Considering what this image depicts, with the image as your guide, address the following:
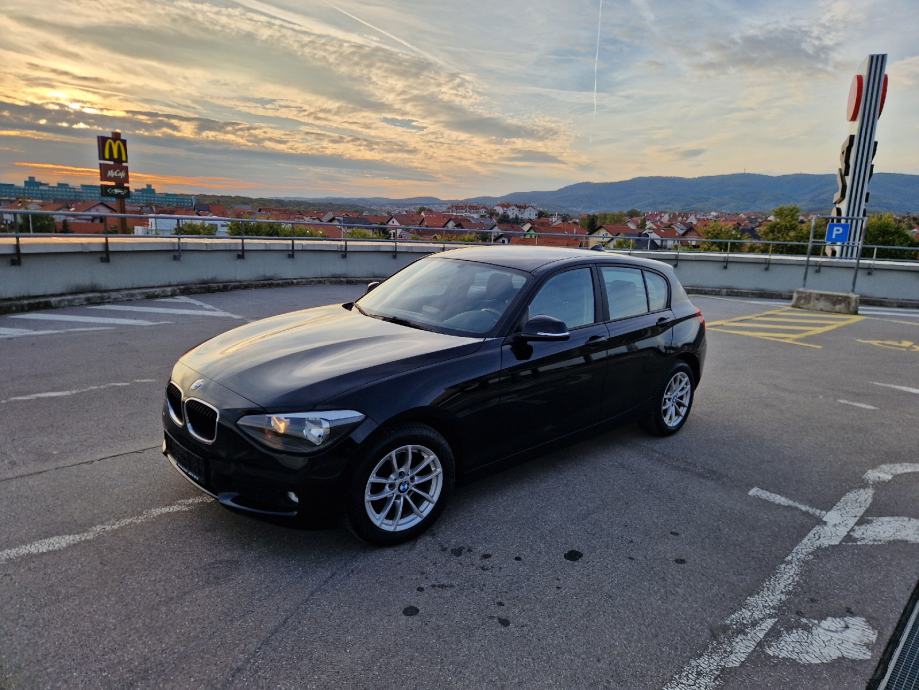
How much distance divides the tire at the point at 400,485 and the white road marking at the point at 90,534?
1197mm

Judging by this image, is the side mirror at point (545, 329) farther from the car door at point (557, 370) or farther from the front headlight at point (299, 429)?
the front headlight at point (299, 429)

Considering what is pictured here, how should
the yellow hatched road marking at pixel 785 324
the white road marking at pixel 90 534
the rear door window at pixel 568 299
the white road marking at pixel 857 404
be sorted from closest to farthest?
the white road marking at pixel 90 534 → the rear door window at pixel 568 299 → the white road marking at pixel 857 404 → the yellow hatched road marking at pixel 785 324

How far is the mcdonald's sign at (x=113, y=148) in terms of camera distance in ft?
64.4

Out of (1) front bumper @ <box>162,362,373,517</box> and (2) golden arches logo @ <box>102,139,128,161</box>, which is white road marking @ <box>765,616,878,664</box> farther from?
(2) golden arches logo @ <box>102,139,128,161</box>

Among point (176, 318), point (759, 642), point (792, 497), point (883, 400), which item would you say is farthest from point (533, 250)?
point (176, 318)

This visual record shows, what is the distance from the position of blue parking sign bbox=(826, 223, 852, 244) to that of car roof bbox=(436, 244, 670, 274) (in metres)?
15.5

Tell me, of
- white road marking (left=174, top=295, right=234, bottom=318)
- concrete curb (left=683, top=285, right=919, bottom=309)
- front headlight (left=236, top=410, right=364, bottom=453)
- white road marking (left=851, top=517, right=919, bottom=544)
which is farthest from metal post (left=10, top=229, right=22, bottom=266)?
concrete curb (left=683, top=285, right=919, bottom=309)

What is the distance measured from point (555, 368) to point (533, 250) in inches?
50.1

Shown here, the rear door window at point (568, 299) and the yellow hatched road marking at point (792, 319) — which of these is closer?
the rear door window at point (568, 299)

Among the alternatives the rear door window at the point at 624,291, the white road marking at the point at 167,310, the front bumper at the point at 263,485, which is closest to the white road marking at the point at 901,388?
the rear door window at the point at 624,291

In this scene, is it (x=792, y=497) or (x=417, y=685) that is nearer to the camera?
(x=417, y=685)

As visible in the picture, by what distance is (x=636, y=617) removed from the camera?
109 inches

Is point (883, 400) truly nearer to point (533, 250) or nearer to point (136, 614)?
point (533, 250)

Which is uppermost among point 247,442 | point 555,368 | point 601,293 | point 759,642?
point 601,293
